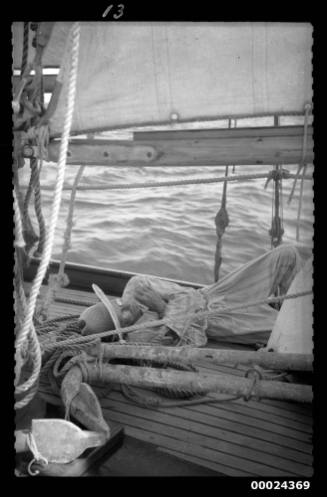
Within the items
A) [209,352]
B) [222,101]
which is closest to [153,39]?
[222,101]

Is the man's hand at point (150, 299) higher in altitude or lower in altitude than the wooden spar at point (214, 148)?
lower

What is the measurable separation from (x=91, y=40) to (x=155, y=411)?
2.22 metres

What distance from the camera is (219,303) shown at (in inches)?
149

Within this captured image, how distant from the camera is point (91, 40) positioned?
2.46 m

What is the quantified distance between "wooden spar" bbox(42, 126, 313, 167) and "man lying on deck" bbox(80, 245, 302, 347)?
1466 millimetres

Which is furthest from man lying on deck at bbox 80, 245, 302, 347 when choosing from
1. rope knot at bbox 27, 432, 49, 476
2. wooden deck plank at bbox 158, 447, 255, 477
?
rope knot at bbox 27, 432, 49, 476

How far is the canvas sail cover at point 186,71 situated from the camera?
245 cm

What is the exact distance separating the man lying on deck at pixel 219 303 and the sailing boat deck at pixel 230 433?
61 centimetres

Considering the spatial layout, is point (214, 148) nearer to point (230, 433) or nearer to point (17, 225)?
point (17, 225)

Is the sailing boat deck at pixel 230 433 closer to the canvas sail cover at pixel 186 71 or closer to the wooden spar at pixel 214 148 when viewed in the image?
the wooden spar at pixel 214 148

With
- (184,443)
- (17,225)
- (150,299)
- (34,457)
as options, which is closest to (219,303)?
(150,299)

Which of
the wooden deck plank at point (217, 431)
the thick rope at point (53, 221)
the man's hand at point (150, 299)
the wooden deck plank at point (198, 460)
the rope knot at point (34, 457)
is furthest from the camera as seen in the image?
the man's hand at point (150, 299)

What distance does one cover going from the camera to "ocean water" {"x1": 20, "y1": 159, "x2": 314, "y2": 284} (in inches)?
307
